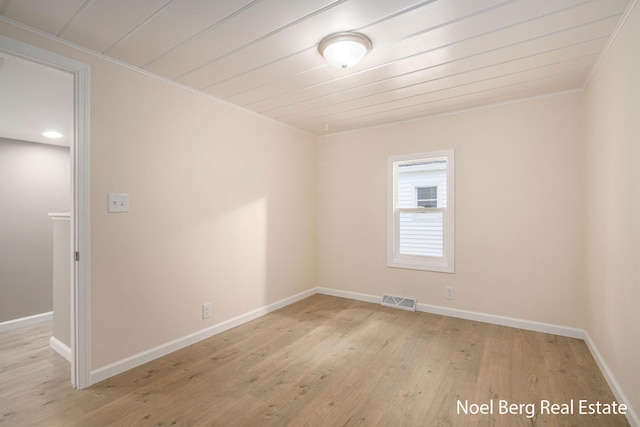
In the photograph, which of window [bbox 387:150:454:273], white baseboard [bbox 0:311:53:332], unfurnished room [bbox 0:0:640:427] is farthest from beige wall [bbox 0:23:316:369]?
white baseboard [bbox 0:311:53:332]

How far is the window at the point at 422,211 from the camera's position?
3.62 metres

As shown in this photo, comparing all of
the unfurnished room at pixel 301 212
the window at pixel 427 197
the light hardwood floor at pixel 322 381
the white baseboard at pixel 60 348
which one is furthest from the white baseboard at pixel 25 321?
the window at pixel 427 197

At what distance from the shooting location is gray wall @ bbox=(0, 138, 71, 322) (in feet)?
11.7

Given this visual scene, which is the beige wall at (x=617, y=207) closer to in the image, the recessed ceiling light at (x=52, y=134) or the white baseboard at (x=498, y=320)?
the white baseboard at (x=498, y=320)

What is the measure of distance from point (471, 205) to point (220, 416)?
3.12 meters

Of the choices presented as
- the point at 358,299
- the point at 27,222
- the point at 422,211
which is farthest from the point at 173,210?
the point at 422,211

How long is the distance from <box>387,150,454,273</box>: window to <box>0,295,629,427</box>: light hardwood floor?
90 cm

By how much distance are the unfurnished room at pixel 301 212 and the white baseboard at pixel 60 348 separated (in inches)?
1.0

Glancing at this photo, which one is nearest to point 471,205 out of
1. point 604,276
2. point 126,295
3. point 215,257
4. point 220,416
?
point 604,276

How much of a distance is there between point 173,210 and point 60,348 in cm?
161

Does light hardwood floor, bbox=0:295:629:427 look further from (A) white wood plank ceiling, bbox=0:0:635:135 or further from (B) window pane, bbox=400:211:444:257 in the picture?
(A) white wood plank ceiling, bbox=0:0:635:135

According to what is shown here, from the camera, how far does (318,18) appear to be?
1802 mm

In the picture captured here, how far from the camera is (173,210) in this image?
2.73 m

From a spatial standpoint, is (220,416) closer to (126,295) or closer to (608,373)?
(126,295)
